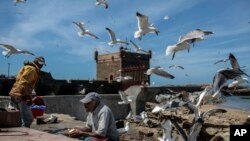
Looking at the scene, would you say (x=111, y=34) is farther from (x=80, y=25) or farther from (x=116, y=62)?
(x=116, y=62)

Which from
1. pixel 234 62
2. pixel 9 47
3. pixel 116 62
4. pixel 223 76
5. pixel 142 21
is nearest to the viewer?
pixel 223 76

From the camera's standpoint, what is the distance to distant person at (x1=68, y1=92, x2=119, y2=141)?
5.23m

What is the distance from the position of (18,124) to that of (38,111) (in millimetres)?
2924

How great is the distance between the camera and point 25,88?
7.22m

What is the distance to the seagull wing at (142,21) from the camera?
A: 11.0m

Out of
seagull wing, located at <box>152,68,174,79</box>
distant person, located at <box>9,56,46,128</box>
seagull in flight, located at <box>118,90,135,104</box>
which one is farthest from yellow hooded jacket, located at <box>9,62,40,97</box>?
seagull in flight, located at <box>118,90,135,104</box>

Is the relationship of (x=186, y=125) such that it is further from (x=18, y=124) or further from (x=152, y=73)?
(x=18, y=124)

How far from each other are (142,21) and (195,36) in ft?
7.27

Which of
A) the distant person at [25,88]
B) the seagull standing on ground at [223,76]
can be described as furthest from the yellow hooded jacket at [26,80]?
the seagull standing on ground at [223,76]

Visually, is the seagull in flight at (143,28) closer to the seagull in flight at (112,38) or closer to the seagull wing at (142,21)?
the seagull wing at (142,21)

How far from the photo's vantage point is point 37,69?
24.0ft

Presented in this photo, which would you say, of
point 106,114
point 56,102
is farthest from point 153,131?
point 106,114

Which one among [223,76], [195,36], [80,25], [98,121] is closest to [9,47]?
[80,25]

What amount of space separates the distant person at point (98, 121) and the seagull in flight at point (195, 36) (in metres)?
4.54
